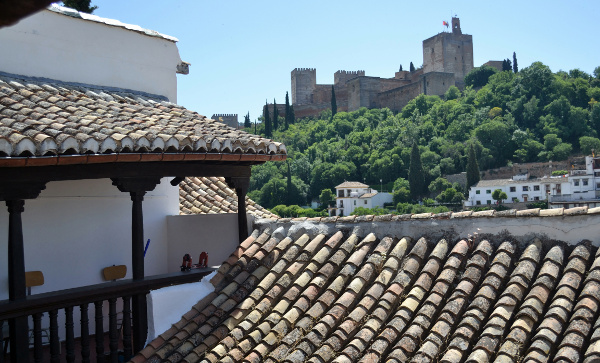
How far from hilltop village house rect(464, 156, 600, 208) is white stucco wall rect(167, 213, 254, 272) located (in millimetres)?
48756

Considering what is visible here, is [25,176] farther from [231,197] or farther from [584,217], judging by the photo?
[231,197]

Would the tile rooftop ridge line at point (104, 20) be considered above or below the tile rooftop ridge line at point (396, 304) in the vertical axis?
above

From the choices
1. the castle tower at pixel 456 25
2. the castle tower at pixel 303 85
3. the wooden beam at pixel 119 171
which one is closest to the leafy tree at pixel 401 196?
the castle tower at pixel 303 85

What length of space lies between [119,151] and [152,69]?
3.25 meters

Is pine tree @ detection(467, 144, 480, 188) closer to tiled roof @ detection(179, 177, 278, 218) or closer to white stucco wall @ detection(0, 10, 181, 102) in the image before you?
tiled roof @ detection(179, 177, 278, 218)

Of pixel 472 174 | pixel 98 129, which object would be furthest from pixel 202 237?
pixel 472 174

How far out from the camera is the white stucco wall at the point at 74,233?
18.5 ft

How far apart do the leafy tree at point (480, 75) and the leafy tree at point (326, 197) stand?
114ft

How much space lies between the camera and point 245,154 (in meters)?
5.30

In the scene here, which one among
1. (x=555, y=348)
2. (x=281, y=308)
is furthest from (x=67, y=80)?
(x=555, y=348)

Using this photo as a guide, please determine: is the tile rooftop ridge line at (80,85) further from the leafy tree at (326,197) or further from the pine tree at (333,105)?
the pine tree at (333,105)

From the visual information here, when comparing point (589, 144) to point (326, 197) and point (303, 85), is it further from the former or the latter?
point (303, 85)

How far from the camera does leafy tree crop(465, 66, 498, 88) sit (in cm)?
8653

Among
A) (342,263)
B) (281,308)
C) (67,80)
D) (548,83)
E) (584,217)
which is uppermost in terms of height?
(548,83)
